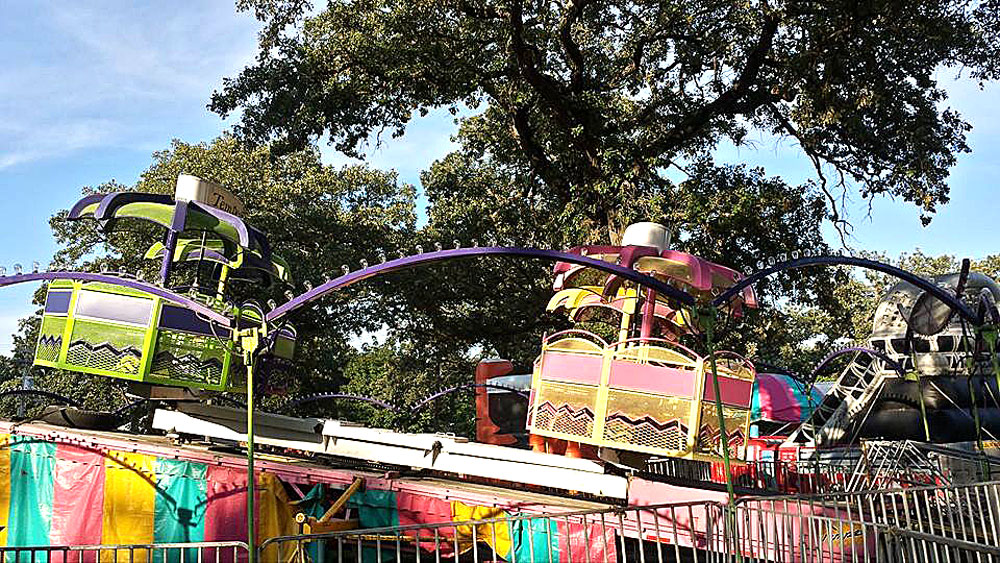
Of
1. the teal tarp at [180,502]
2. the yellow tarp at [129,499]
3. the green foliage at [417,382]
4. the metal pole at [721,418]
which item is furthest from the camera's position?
the green foliage at [417,382]

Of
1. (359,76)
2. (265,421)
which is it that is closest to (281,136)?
(359,76)

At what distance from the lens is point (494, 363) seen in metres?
12.3

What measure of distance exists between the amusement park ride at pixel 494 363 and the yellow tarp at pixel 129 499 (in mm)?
879

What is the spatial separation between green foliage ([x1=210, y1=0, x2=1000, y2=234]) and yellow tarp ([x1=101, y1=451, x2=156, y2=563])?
31.5 ft

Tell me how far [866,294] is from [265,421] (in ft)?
146

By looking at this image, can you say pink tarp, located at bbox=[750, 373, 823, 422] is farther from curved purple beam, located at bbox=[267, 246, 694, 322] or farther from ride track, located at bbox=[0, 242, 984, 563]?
curved purple beam, located at bbox=[267, 246, 694, 322]

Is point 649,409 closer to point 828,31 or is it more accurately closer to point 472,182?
point 828,31

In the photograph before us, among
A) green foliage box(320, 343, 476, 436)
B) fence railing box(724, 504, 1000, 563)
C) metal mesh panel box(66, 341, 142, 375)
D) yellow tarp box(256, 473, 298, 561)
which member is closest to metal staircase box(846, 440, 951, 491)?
fence railing box(724, 504, 1000, 563)

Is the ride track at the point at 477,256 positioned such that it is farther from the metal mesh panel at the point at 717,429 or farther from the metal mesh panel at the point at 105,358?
the metal mesh panel at the point at 717,429

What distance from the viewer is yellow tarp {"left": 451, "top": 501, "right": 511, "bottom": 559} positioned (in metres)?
7.97

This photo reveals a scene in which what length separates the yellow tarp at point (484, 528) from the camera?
797 centimetres

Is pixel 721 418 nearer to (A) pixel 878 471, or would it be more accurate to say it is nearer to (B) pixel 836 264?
(B) pixel 836 264

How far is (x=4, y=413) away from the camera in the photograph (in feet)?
117

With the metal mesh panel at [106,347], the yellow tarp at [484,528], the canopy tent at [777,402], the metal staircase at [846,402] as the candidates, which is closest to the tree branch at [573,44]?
the metal staircase at [846,402]
